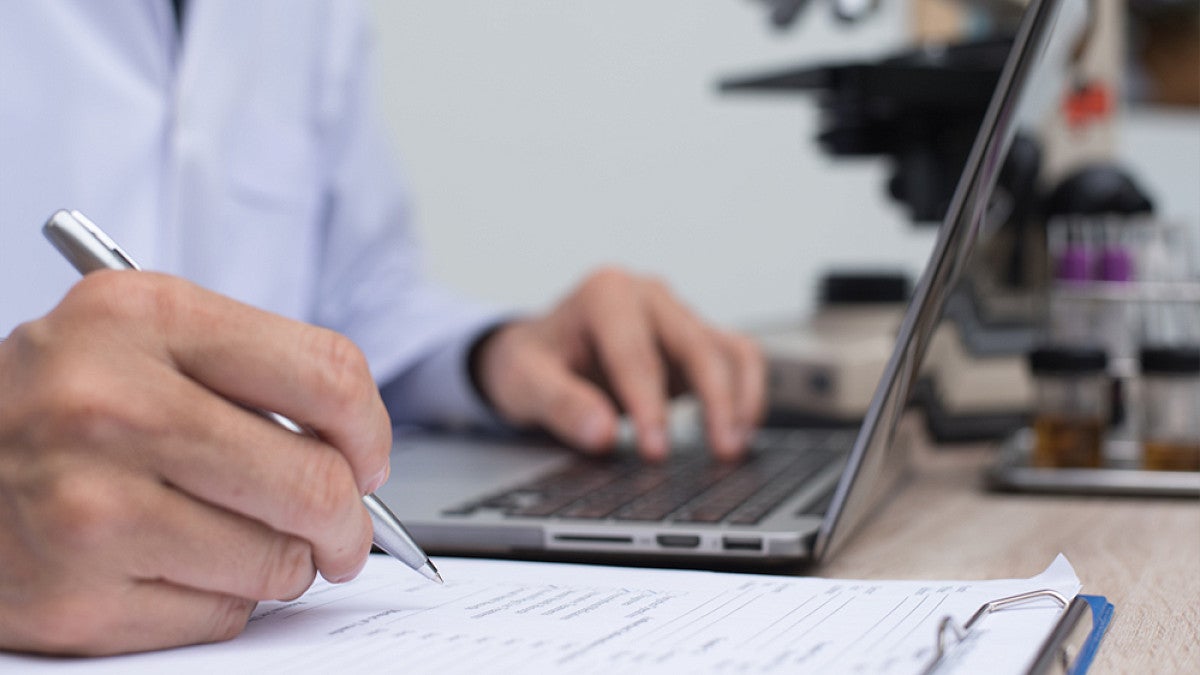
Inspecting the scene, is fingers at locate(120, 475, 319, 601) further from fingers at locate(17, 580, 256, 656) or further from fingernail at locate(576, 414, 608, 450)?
fingernail at locate(576, 414, 608, 450)

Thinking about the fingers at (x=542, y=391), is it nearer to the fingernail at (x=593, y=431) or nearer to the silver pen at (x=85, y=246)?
the fingernail at (x=593, y=431)

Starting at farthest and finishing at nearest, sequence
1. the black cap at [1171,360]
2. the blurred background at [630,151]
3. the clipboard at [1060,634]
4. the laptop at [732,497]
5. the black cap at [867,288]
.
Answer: the blurred background at [630,151] → the black cap at [867,288] → the black cap at [1171,360] → the laptop at [732,497] → the clipboard at [1060,634]

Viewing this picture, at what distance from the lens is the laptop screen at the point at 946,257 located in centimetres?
35

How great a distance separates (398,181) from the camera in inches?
36.8

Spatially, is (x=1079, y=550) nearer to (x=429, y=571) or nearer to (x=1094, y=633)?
(x=1094, y=633)

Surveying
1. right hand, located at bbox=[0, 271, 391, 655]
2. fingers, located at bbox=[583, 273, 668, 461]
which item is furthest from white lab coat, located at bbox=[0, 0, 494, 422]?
right hand, located at bbox=[0, 271, 391, 655]

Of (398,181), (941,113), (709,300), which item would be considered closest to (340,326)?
(398,181)

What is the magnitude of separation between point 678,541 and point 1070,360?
0.31 m

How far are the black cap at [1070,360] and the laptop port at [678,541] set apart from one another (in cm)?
30

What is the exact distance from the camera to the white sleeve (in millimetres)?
828

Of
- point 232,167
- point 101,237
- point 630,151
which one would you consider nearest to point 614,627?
point 101,237

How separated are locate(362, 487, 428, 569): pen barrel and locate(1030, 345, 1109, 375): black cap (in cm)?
40

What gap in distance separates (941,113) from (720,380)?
32cm

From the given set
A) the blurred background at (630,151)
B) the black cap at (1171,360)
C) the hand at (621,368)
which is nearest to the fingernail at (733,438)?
the hand at (621,368)
